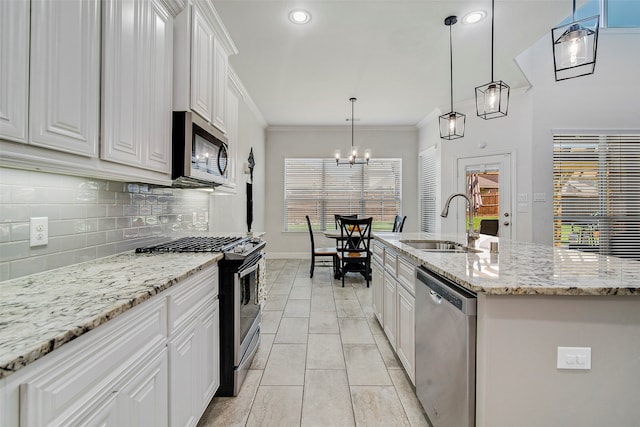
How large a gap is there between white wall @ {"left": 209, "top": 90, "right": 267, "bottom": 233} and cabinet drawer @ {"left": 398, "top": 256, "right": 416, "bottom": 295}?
1.88 meters

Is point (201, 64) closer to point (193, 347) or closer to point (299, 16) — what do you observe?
point (299, 16)

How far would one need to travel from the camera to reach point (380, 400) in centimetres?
179

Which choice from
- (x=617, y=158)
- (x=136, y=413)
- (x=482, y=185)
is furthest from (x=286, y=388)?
(x=617, y=158)

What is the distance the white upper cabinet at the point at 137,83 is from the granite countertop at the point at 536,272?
157 cm

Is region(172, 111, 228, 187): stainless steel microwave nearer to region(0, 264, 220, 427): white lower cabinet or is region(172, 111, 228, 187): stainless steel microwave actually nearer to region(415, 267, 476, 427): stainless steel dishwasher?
region(0, 264, 220, 427): white lower cabinet

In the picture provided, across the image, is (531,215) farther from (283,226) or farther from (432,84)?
(283,226)

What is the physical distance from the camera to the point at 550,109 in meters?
4.18

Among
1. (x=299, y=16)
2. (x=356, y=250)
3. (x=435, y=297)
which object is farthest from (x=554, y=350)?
(x=356, y=250)

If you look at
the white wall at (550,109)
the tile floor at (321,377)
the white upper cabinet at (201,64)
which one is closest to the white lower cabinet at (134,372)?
the tile floor at (321,377)

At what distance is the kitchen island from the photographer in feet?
3.43

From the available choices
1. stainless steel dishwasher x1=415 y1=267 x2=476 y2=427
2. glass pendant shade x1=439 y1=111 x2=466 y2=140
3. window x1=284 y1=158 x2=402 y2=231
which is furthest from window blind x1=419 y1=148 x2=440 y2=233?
stainless steel dishwasher x1=415 y1=267 x2=476 y2=427

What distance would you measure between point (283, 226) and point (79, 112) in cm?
553

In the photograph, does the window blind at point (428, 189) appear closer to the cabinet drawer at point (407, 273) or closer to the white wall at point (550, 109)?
the white wall at point (550, 109)

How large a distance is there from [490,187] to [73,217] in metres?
5.33
